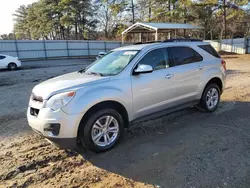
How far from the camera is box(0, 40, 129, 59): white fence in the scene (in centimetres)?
2459

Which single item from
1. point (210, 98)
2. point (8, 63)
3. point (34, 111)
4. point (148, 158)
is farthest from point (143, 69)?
point (8, 63)

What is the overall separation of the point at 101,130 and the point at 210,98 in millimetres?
3134

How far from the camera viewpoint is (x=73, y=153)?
12.3 ft

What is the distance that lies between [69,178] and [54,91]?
131 cm

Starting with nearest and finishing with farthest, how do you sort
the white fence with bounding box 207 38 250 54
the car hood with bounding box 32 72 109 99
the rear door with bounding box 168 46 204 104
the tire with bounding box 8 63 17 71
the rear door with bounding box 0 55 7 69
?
the car hood with bounding box 32 72 109 99
the rear door with bounding box 168 46 204 104
the rear door with bounding box 0 55 7 69
the tire with bounding box 8 63 17 71
the white fence with bounding box 207 38 250 54

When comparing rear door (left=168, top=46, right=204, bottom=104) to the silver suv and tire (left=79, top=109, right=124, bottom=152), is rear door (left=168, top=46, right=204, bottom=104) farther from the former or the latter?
tire (left=79, top=109, right=124, bottom=152)

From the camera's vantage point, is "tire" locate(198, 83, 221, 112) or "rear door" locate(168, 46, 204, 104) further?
"tire" locate(198, 83, 221, 112)

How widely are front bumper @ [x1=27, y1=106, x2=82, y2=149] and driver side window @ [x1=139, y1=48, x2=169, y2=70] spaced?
1.70 meters

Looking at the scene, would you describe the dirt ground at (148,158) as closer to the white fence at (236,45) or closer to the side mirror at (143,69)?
the side mirror at (143,69)

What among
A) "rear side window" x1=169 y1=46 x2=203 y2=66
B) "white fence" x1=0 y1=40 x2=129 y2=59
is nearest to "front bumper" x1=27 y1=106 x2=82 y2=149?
"rear side window" x1=169 y1=46 x2=203 y2=66

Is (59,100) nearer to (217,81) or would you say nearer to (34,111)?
(34,111)

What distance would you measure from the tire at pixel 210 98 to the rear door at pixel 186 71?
1.06 feet

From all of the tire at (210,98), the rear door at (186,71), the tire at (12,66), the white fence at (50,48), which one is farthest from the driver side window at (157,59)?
the white fence at (50,48)

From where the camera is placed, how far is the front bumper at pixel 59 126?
3.29 m
